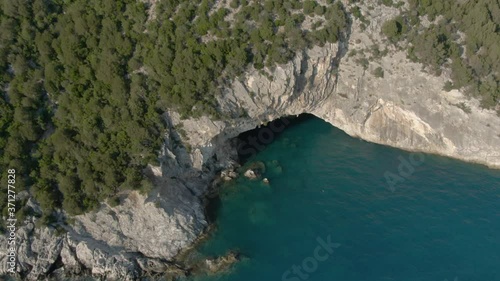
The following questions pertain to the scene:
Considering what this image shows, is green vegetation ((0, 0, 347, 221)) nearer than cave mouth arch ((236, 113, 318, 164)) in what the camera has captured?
Yes

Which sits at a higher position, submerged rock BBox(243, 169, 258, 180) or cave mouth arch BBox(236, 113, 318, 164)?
cave mouth arch BBox(236, 113, 318, 164)

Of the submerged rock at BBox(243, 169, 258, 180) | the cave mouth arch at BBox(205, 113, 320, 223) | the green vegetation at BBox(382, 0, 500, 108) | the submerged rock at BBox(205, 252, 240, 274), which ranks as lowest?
the submerged rock at BBox(205, 252, 240, 274)

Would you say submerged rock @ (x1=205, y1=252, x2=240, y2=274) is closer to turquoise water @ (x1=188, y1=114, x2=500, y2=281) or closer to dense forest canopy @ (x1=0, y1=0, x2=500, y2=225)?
turquoise water @ (x1=188, y1=114, x2=500, y2=281)

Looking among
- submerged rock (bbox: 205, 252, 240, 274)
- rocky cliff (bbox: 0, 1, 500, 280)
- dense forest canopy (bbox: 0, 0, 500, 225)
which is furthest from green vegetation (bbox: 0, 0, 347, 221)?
submerged rock (bbox: 205, 252, 240, 274)

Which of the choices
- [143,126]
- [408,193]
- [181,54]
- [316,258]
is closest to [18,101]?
[143,126]

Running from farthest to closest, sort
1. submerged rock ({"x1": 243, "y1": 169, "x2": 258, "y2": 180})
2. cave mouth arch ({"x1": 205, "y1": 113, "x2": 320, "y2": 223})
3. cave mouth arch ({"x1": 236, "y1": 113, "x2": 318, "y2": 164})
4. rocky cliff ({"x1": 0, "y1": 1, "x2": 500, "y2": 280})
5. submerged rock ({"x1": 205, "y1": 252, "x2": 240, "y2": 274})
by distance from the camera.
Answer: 1. cave mouth arch ({"x1": 236, "y1": 113, "x2": 318, "y2": 164})
2. cave mouth arch ({"x1": 205, "y1": 113, "x2": 320, "y2": 223})
3. submerged rock ({"x1": 243, "y1": 169, "x2": 258, "y2": 180})
4. rocky cliff ({"x1": 0, "y1": 1, "x2": 500, "y2": 280})
5. submerged rock ({"x1": 205, "y1": 252, "x2": 240, "y2": 274})

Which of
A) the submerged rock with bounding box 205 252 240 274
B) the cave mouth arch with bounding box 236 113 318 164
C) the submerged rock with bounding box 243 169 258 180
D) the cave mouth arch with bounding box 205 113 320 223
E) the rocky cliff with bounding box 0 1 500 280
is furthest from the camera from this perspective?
the cave mouth arch with bounding box 236 113 318 164

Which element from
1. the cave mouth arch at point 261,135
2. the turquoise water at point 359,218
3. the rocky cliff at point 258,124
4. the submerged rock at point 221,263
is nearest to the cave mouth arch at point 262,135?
the cave mouth arch at point 261,135
